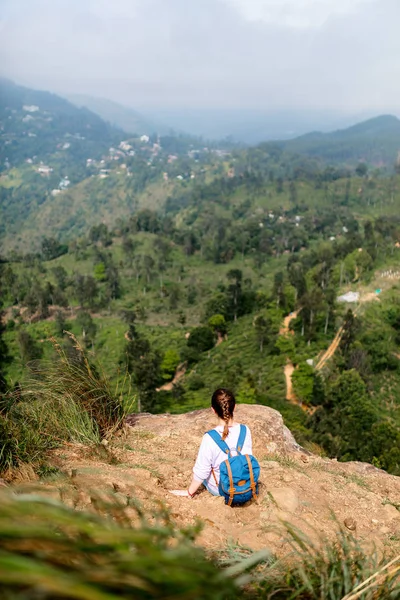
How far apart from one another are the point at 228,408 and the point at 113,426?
1.77m

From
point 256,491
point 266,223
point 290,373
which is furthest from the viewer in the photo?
point 266,223

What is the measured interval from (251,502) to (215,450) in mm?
495

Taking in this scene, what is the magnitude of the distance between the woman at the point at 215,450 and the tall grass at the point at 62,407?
118 cm

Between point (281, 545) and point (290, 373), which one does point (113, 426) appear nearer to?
point (281, 545)

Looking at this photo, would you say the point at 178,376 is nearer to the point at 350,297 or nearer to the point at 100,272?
the point at 350,297

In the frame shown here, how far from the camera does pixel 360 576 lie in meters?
1.74

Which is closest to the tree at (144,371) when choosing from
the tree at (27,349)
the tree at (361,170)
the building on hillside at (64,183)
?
the tree at (27,349)

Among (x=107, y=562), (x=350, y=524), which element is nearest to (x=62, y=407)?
(x=350, y=524)

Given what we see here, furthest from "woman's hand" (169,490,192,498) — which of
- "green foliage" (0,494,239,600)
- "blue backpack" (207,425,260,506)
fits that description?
"green foliage" (0,494,239,600)

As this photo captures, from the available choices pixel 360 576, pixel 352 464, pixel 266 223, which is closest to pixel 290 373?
pixel 352 464

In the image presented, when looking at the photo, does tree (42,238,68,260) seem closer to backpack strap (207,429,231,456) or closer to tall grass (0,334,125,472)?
tall grass (0,334,125,472)

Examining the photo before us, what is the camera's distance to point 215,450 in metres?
3.20

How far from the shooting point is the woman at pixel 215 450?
318 cm

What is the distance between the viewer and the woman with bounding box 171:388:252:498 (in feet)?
10.4
